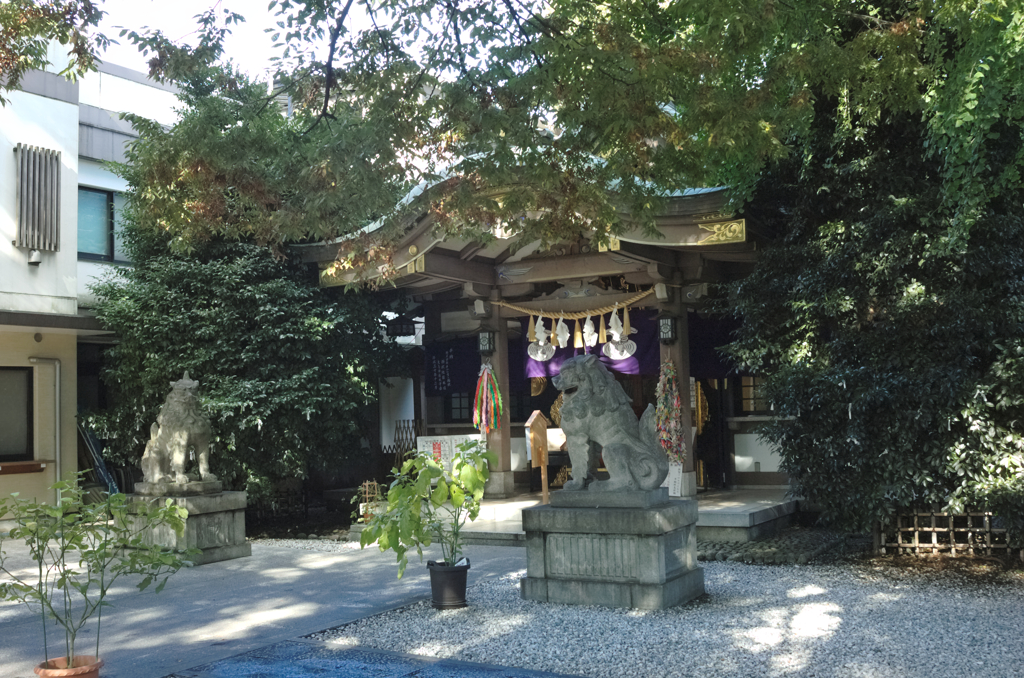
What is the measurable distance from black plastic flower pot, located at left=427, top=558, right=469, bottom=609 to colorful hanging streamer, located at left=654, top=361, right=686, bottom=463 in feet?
17.7

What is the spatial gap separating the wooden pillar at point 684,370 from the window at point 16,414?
1064 centimetres

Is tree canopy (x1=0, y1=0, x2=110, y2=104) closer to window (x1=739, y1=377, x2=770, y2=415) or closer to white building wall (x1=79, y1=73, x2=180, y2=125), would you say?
white building wall (x1=79, y1=73, x2=180, y2=125)

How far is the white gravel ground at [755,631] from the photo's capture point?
5633mm

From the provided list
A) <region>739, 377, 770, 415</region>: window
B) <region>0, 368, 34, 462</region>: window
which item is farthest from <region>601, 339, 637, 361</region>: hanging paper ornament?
<region>0, 368, 34, 462</region>: window

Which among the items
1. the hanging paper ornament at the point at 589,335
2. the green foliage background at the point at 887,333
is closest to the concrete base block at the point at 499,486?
the hanging paper ornament at the point at 589,335

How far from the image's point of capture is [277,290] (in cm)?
1302

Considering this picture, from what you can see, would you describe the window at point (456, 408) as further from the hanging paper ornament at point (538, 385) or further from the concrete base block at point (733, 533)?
the concrete base block at point (733, 533)

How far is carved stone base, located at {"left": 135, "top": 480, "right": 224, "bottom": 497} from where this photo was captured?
404 inches

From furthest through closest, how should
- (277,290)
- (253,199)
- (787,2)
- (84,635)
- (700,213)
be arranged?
(277,290)
(700,213)
(253,199)
(787,2)
(84,635)

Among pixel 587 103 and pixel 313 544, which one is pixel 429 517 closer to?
pixel 587 103

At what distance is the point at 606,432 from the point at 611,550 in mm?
981

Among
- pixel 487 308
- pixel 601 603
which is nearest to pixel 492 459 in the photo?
pixel 601 603

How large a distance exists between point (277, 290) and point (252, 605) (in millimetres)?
6096

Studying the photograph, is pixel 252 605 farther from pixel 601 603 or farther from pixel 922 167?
pixel 922 167
